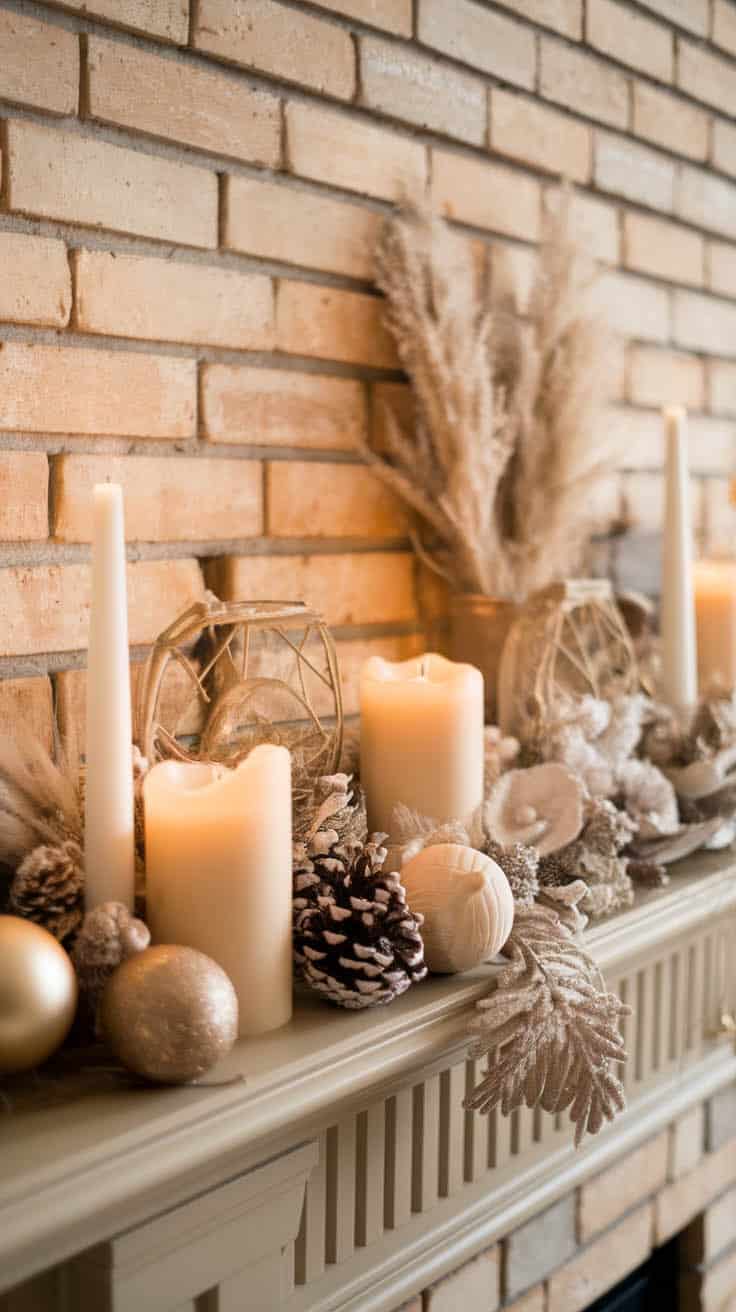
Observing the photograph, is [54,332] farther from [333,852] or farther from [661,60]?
[661,60]

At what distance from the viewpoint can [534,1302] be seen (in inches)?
48.1

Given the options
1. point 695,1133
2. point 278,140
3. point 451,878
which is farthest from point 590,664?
point 695,1133

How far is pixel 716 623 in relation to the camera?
4.51 ft

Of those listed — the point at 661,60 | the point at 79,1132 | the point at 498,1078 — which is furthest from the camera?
the point at 661,60

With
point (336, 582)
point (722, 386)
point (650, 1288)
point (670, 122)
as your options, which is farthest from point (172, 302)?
point (650, 1288)

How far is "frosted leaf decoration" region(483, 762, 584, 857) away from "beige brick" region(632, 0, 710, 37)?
109 cm

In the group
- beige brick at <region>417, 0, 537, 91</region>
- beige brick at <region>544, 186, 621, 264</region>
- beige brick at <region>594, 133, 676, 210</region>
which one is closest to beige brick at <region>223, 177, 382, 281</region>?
beige brick at <region>417, 0, 537, 91</region>

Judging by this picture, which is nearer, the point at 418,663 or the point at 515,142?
the point at 418,663

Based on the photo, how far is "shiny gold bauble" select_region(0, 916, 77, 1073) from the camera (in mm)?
625

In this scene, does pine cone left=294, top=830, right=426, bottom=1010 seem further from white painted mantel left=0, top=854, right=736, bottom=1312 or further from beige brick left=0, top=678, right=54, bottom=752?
beige brick left=0, top=678, right=54, bottom=752

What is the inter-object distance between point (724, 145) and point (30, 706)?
1.34 m

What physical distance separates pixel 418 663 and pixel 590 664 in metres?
0.29

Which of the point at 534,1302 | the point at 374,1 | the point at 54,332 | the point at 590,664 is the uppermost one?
the point at 374,1

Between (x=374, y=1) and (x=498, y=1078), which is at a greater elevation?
(x=374, y=1)
